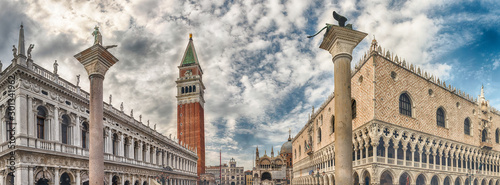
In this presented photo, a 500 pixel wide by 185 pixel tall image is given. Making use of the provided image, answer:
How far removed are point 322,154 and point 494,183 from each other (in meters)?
20.6

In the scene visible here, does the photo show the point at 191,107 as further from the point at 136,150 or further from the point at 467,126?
the point at 467,126

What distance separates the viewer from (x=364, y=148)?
3234 centimetres

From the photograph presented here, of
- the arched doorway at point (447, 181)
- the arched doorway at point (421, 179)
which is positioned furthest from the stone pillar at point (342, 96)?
the arched doorway at point (447, 181)

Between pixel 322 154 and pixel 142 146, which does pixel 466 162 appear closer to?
pixel 322 154

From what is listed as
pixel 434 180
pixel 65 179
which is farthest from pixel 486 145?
pixel 65 179

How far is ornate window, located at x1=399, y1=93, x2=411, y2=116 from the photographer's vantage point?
3233 centimetres

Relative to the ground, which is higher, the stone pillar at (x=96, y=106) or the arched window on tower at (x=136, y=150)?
the stone pillar at (x=96, y=106)

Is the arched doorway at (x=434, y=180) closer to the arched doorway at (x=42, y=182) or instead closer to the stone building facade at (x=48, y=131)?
the stone building facade at (x=48, y=131)

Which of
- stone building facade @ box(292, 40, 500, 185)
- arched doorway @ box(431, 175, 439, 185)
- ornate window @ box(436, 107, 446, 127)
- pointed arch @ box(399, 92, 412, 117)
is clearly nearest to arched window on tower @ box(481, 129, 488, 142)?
stone building facade @ box(292, 40, 500, 185)

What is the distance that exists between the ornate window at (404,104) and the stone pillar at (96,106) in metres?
28.1

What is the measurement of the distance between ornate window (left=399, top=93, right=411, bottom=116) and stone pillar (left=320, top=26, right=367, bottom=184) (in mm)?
24702

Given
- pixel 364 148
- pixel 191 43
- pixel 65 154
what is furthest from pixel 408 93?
pixel 191 43

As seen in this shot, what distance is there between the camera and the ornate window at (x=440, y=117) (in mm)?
35625

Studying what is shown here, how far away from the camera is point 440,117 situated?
118 ft
